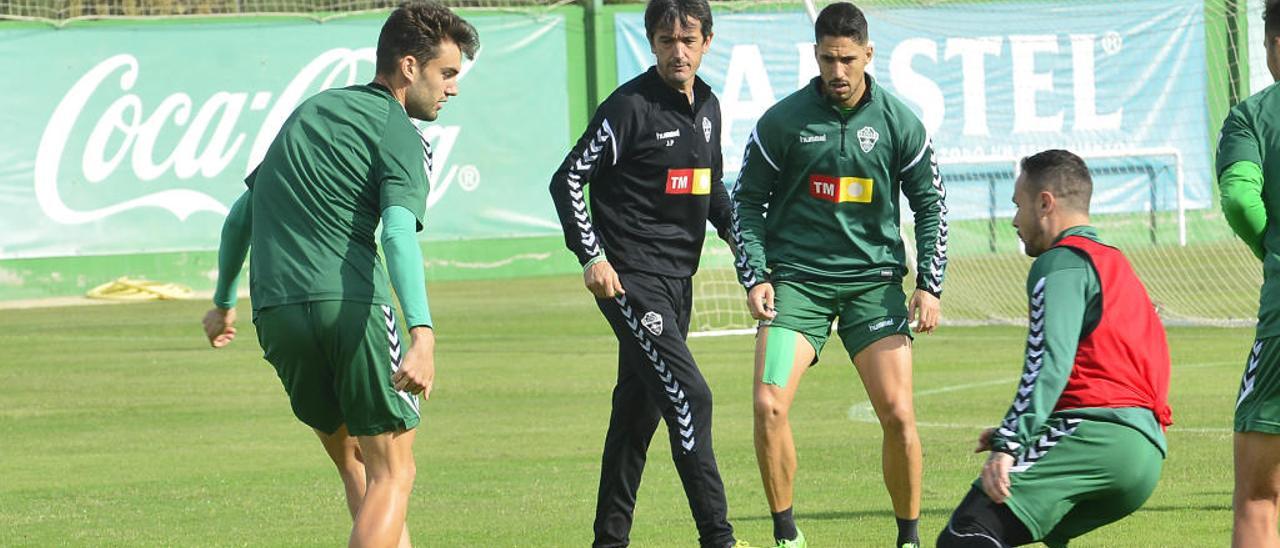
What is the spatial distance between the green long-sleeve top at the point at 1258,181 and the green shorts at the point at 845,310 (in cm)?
203

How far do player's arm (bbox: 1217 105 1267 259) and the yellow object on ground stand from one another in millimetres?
22685

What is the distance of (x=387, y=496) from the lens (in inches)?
245

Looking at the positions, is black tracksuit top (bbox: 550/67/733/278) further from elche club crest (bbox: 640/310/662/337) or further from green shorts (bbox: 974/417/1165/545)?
green shorts (bbox: 974/417/1165/545)

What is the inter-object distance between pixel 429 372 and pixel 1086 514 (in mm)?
1994

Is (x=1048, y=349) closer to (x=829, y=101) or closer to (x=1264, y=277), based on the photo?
(x=1264, y=277)

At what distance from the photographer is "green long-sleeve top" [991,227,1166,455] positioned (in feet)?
17.4

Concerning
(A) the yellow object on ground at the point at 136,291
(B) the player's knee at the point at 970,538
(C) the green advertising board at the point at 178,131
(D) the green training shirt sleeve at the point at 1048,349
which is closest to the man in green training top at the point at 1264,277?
(D) the green training shirt sleeve at the point at 1048,349

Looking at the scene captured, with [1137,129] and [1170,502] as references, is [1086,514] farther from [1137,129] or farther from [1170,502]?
[1137,129]

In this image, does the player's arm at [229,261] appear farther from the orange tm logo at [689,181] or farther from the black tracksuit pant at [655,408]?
the orange tm logo at [689,181]

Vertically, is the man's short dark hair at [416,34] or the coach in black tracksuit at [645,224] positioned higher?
the man's short dark hair at [416,34]

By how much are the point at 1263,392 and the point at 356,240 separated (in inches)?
113

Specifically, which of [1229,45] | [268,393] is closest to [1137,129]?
[1229,45]

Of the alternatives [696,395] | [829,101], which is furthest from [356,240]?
[829,101]

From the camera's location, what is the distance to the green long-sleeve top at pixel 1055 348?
530 centimetres
